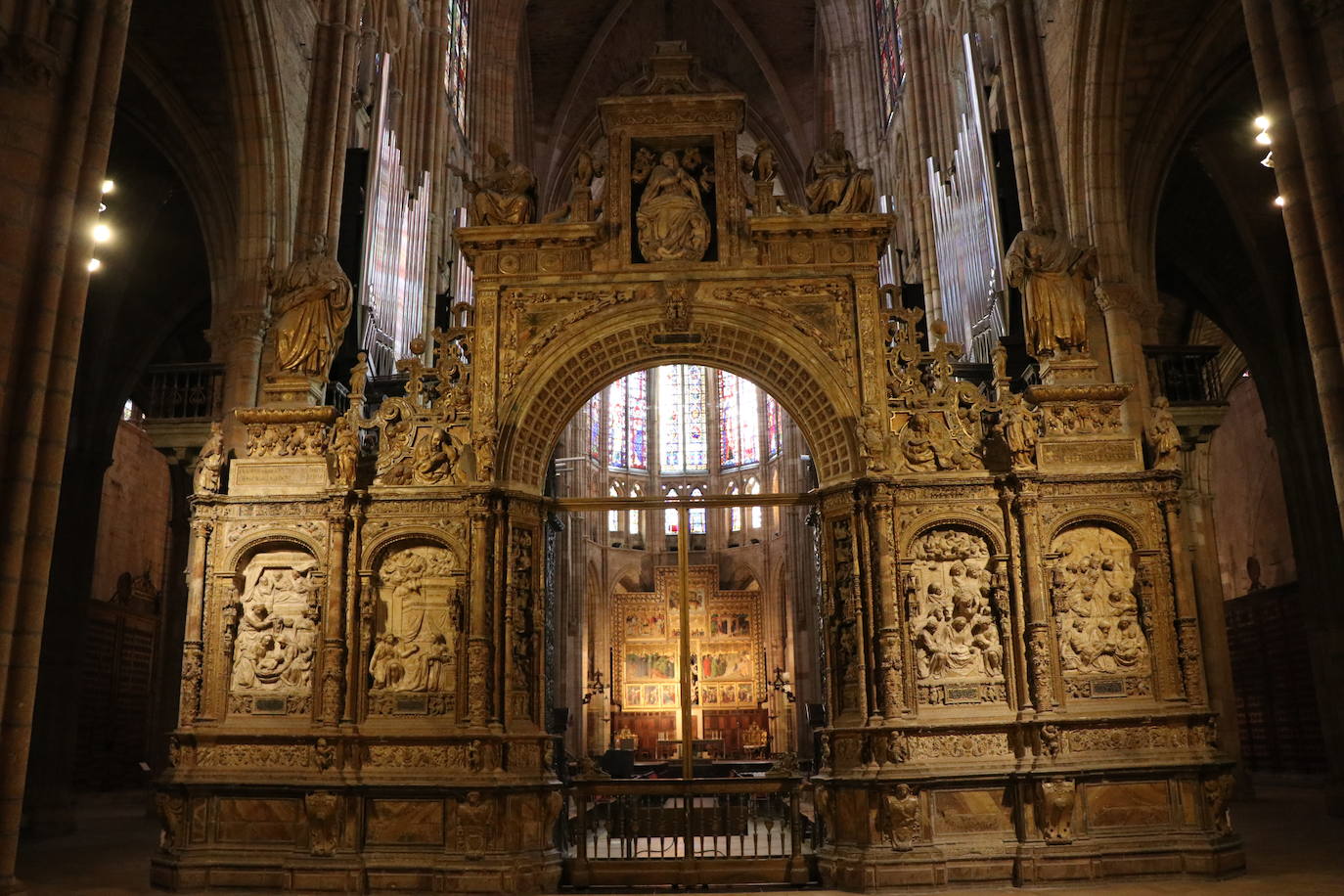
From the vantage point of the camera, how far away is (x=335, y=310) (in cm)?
1328

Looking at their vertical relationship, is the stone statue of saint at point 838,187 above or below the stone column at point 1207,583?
above

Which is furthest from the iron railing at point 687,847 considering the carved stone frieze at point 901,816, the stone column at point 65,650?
the stone column at point 65,650

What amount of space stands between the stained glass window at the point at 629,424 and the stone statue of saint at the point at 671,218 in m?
26.8

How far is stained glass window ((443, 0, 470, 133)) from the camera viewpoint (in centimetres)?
2562

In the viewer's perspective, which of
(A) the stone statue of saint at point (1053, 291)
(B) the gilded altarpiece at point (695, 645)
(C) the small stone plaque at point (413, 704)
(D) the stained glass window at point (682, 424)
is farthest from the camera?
(D) the stained glass window at point (682, 424)

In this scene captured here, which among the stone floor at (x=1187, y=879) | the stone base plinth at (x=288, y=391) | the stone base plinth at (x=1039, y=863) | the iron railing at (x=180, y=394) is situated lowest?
the stone floor at (x=1187, y=879)

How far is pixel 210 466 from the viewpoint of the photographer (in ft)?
41.1

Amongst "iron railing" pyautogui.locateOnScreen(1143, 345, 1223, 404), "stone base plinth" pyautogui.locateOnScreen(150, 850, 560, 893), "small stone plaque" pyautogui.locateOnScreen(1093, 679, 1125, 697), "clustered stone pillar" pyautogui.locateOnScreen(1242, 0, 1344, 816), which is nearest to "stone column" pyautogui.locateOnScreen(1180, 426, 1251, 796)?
"iron railing" pyautogui.locateOnScreen(1143, 345, 1223, 404)

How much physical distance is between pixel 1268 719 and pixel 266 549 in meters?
22.8

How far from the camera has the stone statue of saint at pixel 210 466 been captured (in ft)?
41.0

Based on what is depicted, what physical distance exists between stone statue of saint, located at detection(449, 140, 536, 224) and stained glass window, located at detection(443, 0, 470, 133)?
12360 millimetres

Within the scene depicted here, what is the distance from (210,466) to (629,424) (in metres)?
29.2

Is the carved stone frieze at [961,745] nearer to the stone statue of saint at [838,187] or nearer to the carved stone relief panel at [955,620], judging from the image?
the carved stone relief panel at [955,620]

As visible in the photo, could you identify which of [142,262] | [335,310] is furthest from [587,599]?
[335,310]
